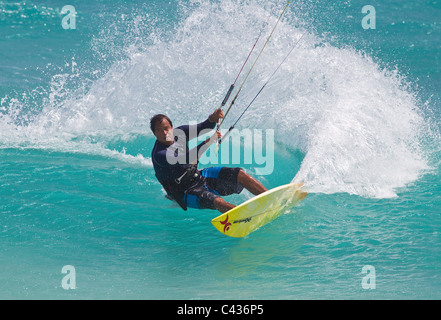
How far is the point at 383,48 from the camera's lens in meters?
12.3

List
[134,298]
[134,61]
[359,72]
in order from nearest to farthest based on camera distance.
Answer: [134,298] < [359,72] < [134,61]

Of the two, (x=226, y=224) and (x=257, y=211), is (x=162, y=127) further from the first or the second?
(x=257, y=211)

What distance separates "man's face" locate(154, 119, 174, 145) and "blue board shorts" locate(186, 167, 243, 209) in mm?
559

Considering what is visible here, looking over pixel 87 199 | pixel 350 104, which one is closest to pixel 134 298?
pixel 87 199

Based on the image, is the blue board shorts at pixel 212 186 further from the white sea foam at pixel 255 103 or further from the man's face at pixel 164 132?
the white sea foam at pixel 255 103

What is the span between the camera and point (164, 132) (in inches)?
207

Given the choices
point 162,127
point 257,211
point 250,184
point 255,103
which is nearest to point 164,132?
point 162,127

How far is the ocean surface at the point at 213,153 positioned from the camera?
4715mm

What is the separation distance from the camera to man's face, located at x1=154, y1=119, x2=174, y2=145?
17.2ft

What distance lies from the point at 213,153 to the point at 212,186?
2505mm

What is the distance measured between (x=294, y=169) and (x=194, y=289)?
3.24 metres

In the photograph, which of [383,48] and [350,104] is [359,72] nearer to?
[350,104]

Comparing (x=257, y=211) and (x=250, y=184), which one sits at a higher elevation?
(x=250, y=184)

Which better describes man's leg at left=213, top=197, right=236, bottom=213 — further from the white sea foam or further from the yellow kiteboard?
the white sea foam
